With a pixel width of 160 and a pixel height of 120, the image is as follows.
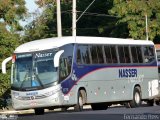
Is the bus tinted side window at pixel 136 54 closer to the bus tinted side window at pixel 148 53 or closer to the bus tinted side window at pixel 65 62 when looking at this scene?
the bus tinted side window at pixel 148 53

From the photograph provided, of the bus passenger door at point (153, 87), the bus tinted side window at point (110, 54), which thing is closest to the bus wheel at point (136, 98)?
the bus passenger door at point (153, 87)

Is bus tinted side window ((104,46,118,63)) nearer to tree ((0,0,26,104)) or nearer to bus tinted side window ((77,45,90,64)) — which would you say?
bus tinted side window ((77,45,90,64))

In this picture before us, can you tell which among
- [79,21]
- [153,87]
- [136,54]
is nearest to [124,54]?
[136,54]

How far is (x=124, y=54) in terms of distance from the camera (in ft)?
105

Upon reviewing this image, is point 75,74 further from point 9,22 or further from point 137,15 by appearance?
point 137,15

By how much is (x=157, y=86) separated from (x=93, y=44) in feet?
21.8

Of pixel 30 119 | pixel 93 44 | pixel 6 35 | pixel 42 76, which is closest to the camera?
pixel 30 119

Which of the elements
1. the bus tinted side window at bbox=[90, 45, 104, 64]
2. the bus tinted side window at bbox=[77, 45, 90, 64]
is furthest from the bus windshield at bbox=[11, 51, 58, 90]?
the bus tinted side window at bbox=[90, 45, 104, 64]

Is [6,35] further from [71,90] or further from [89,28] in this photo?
[89,28]

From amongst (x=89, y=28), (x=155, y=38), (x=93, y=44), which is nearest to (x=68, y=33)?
(x=89, y=28)

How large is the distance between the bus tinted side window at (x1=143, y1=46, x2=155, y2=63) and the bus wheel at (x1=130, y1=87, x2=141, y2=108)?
1899 mm

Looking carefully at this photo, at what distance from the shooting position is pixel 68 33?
229 feet

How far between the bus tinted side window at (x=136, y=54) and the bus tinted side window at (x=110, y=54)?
182 centimetres

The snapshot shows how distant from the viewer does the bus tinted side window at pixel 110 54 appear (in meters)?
30.5
